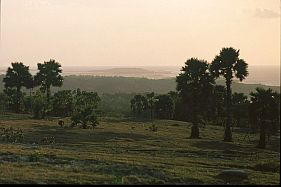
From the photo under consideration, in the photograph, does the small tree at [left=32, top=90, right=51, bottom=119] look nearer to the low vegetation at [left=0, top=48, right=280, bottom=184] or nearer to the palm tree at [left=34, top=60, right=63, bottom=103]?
the low vegetation at [left=0, top=48, right=280, bottom=184]

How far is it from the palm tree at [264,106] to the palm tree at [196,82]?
8.89 m

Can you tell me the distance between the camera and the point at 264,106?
2106 inches

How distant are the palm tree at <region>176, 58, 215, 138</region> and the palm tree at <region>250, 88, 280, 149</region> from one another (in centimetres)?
889

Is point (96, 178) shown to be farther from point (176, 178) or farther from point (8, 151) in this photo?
point (8, 151)

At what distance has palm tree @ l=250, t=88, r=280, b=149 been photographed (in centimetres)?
5316

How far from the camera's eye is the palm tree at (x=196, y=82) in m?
61.2

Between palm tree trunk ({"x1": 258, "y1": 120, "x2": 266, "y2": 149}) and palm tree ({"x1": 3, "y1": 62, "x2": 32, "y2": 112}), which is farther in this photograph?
palm tree ({"x1": 3, "y1": 62, "x2": 32, "y2": 112})

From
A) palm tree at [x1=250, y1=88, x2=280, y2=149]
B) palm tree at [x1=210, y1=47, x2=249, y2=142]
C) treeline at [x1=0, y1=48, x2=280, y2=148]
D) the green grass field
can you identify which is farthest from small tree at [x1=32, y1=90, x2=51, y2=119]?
palm tree at [x1=250, y1=88, x2=280, y2=149]

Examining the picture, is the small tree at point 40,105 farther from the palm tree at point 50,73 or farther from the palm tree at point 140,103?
the palm tree at point 140,103

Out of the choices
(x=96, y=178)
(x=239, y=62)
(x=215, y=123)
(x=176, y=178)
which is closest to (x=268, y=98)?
(x=239, y=62)

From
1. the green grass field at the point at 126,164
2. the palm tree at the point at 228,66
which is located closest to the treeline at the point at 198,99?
the palm tree at the point at 228,66

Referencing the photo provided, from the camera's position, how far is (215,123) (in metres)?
94.0

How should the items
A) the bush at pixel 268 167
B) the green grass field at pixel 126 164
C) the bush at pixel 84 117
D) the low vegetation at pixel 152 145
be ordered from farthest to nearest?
the bush at pixel 84 117, the bush at pixel 268 167, the low vegetation at pixel 152 145, the green grass field at pixel 126 164

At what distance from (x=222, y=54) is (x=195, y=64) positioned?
4.19 meters
